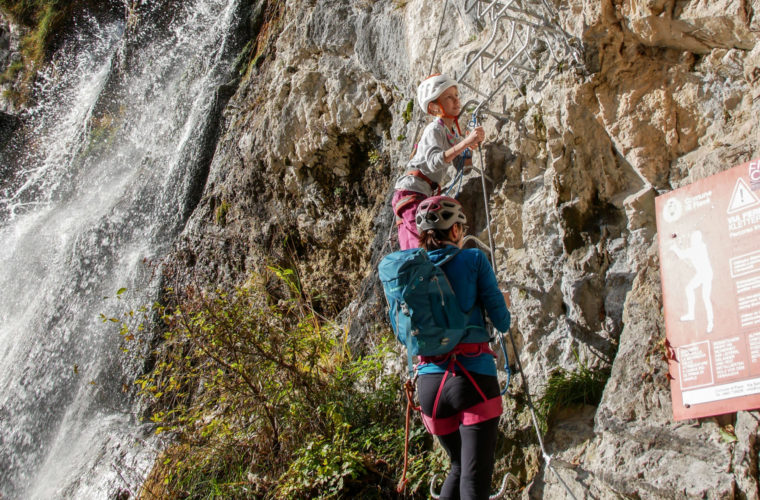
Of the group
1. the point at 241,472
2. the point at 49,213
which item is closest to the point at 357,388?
the point at 241,472

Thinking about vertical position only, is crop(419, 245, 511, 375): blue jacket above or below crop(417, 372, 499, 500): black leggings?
above

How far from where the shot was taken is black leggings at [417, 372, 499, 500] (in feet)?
9.38

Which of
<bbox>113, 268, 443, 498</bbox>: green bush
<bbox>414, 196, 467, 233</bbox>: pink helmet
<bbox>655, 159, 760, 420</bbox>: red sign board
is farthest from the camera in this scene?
<bbox>113, 268, 443, 498</bbox>: green bush

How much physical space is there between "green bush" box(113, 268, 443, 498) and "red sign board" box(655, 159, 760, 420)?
2.11m

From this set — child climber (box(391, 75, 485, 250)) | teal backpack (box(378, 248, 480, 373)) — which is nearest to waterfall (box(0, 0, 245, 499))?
child climber (box(391, 75, 485, 250))

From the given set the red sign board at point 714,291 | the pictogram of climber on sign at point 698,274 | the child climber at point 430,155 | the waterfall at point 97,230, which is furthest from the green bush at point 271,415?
the pictogram of climber on sign at point 698,274

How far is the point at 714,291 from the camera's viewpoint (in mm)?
2701

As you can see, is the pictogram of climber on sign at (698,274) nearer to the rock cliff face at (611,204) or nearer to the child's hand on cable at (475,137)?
the rock cliff face at (611,204)

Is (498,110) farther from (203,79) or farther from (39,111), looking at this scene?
(39,111)

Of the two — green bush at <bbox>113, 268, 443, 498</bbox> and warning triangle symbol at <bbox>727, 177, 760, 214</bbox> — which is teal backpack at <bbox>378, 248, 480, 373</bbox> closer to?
warning triangle symbol at <bbox>727, 177, 760, 214</bbox>

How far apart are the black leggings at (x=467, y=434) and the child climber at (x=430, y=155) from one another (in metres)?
1.23

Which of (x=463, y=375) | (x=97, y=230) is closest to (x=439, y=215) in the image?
(x=463, y=375)

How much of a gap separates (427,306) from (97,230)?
9.51m

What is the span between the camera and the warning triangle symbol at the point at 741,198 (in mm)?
2609
